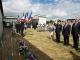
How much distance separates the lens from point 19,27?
42.3 m

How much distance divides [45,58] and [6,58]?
91.4 inches

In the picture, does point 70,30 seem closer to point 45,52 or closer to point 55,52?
point 55,52

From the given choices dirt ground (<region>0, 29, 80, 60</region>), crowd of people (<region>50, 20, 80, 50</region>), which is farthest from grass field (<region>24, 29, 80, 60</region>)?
crowd of people (<region>50, 20, 80, 50</region>)

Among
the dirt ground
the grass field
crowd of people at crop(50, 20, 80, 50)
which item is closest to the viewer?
the dirt ground

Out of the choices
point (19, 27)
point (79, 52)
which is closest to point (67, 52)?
point (79, 52)

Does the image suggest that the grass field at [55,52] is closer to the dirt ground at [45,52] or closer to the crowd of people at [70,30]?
the dirt ground at [45,52]

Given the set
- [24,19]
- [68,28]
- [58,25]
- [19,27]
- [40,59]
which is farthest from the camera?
[24,19]

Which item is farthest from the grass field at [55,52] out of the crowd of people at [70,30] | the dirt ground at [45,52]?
the crowd of people at [70,30]

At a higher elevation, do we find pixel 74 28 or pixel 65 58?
pixel 74 28

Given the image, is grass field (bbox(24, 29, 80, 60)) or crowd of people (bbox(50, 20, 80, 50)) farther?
crowd of people (bbox(50, 20, 80, 50))

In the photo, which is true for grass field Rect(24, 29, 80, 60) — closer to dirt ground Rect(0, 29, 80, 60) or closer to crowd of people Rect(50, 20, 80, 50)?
dirt ground Rect(0, 29, 80, 60)

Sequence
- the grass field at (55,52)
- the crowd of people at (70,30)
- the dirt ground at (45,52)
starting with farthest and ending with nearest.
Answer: the crowd of people at (70,30)
the grass field at (55,52)
the dirt ground at (45,52)

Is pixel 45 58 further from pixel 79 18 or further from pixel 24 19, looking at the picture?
pixel 24 19

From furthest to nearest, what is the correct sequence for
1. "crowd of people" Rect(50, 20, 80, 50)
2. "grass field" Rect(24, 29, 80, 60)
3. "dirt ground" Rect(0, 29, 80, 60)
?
"crowd of people" Rect(50, 20, 80, 50) < "grass field" Rect(24, 29, 80, 60) < "dirt ground" Rect(0, 29, 80, 60)
